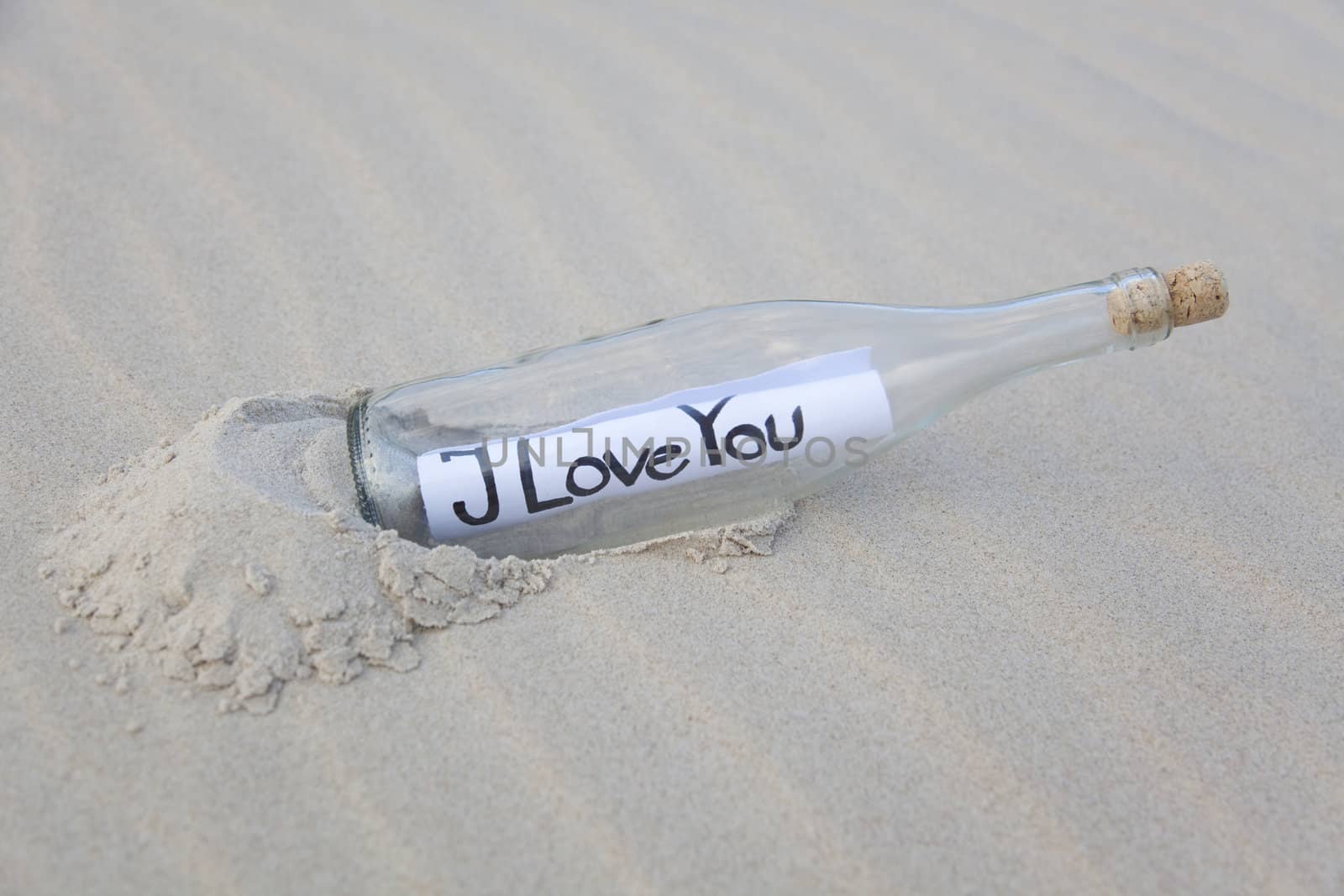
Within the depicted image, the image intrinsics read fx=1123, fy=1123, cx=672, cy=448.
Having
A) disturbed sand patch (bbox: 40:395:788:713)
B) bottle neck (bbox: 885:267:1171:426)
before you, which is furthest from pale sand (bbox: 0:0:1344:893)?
bottle neck (bbox: 885:267:1171:426)

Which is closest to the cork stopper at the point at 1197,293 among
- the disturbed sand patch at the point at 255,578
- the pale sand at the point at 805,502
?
the pale sand at the point at 805,502

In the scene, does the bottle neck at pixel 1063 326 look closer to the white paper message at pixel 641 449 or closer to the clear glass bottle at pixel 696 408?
the clear glass bottle at pixel 696 408

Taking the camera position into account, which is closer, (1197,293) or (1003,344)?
(1197,293)

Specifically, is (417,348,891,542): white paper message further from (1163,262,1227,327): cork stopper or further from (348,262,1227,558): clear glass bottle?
(1163,262,1227,327): cork stopper

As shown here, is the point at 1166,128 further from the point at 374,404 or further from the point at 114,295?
the point at 114,295

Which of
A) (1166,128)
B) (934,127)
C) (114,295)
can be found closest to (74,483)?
(114,295)

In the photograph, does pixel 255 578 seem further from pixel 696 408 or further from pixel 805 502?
pixel 805 502

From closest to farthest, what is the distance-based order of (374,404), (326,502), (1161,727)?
(1161,727) → (326,502) → (374,404)

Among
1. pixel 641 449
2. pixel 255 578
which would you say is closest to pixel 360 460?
pixel 255 578
